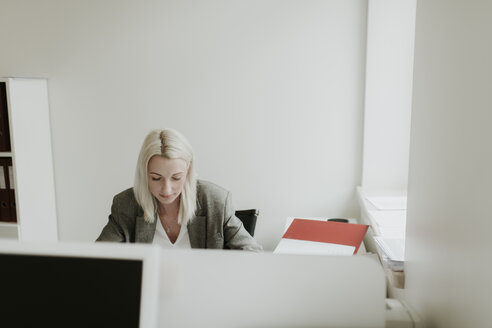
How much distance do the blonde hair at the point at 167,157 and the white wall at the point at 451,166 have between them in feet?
3.17

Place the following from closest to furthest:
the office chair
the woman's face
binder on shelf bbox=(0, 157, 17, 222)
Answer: the woman's face
the office chair
binder on shelf bbox=(0, 157, 17, 222)

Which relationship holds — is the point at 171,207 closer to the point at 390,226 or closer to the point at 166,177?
the point at 166,177

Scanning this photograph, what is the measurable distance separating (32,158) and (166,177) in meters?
1.71

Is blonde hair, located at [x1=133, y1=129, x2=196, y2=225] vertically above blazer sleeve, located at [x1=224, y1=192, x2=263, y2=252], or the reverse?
blonde hair, located at [x1=133, y1=129, x2=196, y2=225]

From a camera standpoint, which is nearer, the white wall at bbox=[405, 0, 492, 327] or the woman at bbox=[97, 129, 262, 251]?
the white wall at bbox=[405, 0, 492, 327]

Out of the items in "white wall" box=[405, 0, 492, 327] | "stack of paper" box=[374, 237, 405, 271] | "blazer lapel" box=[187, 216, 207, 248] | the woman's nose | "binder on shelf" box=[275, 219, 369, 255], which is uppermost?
"white wall" box=[405, 0, 492, 327]

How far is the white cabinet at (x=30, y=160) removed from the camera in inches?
107

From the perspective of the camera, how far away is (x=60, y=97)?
9.79 feet

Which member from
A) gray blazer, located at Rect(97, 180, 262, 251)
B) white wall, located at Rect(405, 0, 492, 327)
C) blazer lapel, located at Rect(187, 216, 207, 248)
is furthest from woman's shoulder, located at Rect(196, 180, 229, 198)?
white wall, located at Rect(405, 0, 492, 327)

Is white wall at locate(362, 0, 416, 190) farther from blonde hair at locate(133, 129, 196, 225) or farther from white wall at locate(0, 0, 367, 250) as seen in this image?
blonde hair at locate(133, 129, 196, 225)

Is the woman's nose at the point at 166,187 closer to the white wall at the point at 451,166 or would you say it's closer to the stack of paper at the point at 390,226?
the stack of paper at the point at 390,226

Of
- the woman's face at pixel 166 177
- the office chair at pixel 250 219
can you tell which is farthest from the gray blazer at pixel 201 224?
the office chair at pixel 250 219

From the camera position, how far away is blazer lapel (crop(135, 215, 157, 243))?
1736 mm

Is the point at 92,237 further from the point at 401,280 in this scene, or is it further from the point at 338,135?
the point at 401,280
